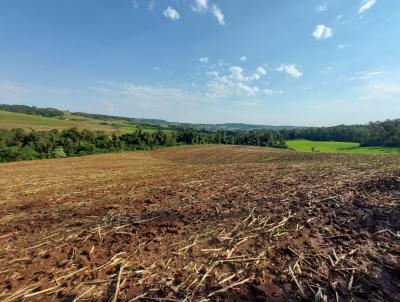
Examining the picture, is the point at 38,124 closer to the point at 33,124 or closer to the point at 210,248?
the point at 33,124

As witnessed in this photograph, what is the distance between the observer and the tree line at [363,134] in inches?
2849

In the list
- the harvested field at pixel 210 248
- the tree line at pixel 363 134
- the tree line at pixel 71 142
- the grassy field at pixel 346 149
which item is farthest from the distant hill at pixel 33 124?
the tree line at pixel 363 134

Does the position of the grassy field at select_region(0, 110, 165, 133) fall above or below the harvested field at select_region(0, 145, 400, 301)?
below

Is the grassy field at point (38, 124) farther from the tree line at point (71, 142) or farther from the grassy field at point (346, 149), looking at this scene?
the grassy field at point (346, 149)

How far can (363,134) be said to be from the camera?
83875 millimetres

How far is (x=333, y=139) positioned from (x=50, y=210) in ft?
384

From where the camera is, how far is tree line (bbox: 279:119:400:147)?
237 feet

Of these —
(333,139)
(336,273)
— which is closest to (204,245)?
(336,273)

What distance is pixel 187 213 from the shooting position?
273 inches

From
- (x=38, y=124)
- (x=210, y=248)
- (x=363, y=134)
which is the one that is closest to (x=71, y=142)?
(x=38, y=124)

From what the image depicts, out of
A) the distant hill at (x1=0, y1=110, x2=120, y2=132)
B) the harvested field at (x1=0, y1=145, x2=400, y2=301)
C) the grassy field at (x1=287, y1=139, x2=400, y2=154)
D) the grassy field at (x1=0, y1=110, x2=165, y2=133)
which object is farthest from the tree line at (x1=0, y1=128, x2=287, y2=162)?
the harvested field at (x1=0, y1=145, x2=400, y2=301)

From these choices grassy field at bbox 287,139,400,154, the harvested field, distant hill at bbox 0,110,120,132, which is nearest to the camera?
the harvested field

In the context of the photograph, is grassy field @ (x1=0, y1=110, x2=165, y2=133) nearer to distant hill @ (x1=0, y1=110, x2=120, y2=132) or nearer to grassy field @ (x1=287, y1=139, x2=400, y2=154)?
distant hill @ (x1=0, y1=110, x2=120, y2=132)

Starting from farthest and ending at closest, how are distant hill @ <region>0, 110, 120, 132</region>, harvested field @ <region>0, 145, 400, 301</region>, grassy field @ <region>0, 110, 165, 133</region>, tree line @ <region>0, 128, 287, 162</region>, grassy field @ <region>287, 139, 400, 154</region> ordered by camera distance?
grassy field @ <region>0, 110, 165, 133</region> < distant hill @ <region>0, 110, 120, 132</region> < grassy field @ <region>287, 139, 400, 154</region> < tree line @ <region>0, 128, 287, 162</region> < harvested field @ <region>0, 145, 400, 301</region>
